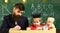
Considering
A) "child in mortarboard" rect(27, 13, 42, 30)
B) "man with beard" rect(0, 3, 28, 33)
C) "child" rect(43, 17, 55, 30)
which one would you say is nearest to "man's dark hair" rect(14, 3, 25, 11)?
"man with beard" rect(0, 3, 28, 33)

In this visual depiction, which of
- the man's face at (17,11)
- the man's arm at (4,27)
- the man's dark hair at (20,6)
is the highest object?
the man's dark hair at (20,6)

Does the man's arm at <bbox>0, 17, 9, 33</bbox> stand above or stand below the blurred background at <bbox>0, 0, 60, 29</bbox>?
below

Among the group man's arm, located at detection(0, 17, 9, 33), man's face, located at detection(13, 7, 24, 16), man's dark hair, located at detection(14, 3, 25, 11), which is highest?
man's dark hair, located at detection(14, 3, 25, 11)

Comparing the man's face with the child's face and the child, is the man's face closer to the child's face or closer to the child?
the child's face

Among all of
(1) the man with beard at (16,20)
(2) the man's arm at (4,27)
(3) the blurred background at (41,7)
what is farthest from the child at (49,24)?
(2) the man's arm at (4,27)

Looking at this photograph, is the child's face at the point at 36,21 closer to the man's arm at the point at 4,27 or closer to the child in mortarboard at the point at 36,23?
the child in mortarboard at the point at 36,23

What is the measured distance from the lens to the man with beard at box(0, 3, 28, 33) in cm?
170

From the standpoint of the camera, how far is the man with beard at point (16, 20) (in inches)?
66.8

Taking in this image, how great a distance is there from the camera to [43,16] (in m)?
1.72

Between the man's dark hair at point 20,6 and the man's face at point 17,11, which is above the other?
the man's dark hair at point 20,6

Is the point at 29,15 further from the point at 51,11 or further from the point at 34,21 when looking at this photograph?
the point at 51,11

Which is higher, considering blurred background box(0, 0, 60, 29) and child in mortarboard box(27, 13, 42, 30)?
blurred background box(0, 0, 60, 29)

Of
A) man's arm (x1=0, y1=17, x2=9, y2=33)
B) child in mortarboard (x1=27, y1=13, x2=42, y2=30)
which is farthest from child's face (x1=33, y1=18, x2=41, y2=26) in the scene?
man's arm (x1=0, y1=17, x2=9, y2=33)

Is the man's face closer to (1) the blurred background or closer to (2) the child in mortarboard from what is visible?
(1) the blurred background
